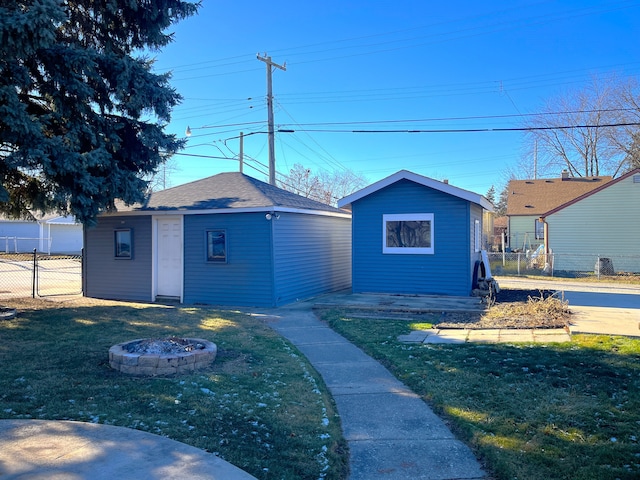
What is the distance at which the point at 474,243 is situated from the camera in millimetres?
12516

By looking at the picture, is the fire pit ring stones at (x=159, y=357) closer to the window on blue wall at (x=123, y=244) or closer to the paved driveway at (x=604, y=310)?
the paved driveway at (x=604, y=310)

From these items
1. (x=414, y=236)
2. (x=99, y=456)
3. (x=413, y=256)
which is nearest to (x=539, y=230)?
(x=414, y=236)

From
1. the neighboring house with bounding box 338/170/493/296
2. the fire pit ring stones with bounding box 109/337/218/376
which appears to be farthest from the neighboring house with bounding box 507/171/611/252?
the fire pit ring stones with bounding box 109/337/218/376

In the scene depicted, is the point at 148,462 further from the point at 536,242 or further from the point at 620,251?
the point at 536,242

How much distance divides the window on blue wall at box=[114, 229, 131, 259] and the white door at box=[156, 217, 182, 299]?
961mm

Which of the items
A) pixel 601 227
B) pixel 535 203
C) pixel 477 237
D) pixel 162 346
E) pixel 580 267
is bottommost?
pixel 162 346

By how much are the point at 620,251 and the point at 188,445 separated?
917 inches

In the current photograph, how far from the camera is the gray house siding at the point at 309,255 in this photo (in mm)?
11695

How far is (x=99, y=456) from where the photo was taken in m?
3.33

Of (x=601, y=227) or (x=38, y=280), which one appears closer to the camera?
(x=38, y=280)

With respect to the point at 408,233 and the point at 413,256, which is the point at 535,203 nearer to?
the point at 408,233

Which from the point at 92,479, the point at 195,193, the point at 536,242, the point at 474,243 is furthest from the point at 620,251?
the point at 92,479

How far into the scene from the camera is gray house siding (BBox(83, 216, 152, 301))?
12.8 metres

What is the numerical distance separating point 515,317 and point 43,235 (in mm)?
37551
